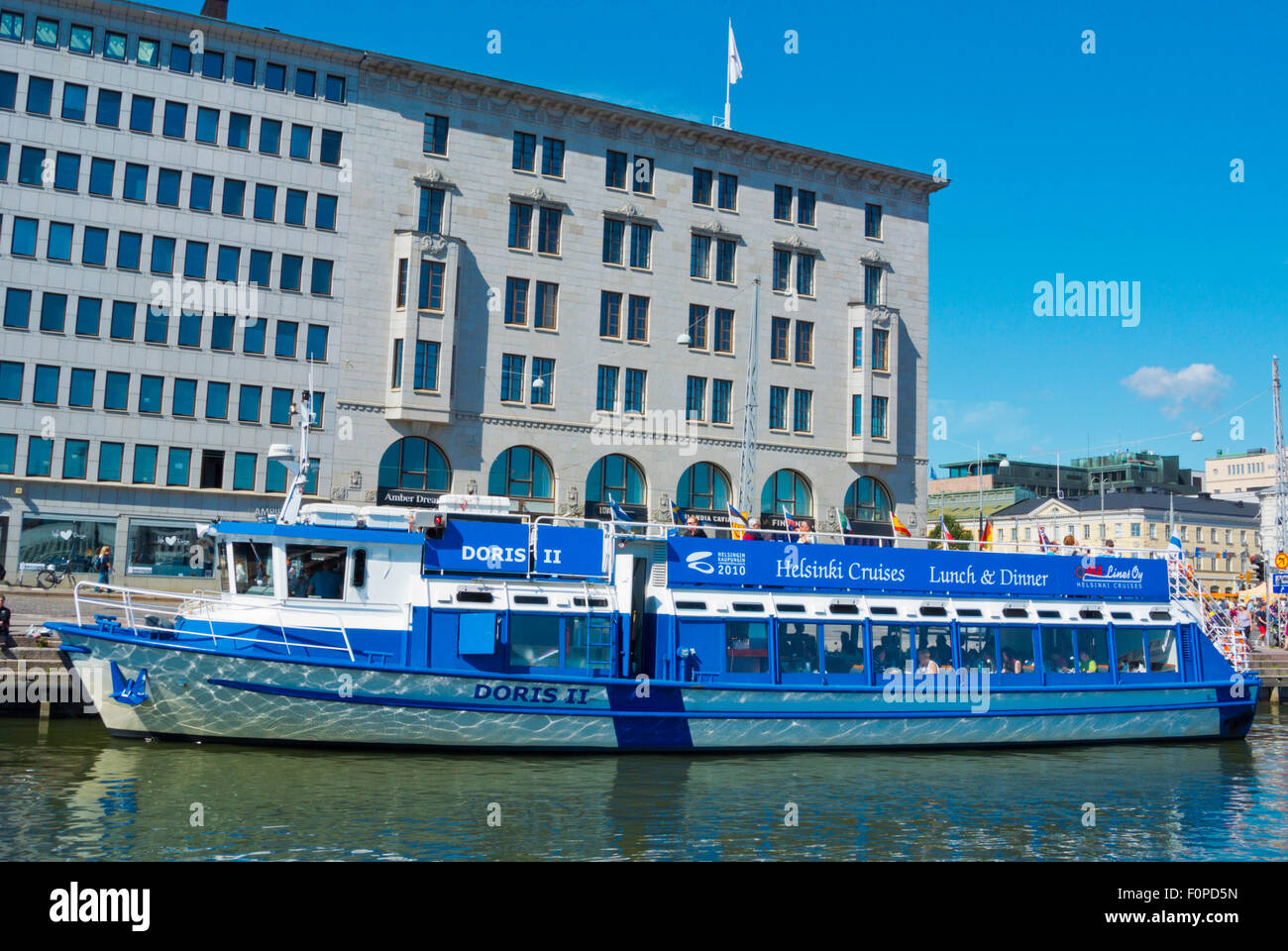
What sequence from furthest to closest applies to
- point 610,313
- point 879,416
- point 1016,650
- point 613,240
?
point 879,416 → point 613,240 → point 610,313 → point 1016,650

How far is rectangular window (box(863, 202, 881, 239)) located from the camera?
59.3m

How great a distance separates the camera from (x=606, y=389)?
5212 centimetres

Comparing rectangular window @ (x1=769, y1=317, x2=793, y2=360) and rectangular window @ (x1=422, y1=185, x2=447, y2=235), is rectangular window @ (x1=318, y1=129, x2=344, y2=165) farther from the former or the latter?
rectangular window @ (x1=769, y1=317, x2=793, y2=360)

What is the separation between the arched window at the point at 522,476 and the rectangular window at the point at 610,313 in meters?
6.85

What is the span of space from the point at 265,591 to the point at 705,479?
3389cm

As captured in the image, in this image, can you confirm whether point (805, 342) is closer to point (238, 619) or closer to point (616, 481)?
point (616, 481)

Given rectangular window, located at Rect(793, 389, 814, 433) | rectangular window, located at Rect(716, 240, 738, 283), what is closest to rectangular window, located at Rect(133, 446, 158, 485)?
rectangular window, located at Rect(716, 240, 738, 283)

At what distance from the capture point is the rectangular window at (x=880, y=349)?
5800 centimetres

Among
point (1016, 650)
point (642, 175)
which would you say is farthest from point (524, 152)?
point (1016, 650)

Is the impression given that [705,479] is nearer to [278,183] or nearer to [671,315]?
[671,315]

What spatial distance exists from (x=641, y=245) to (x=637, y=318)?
360cm

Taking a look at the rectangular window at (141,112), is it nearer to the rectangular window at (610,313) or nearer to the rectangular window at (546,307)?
the rectangular window at (546,307)

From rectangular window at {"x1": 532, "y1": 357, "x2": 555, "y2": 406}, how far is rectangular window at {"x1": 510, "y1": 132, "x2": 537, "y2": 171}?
8866 mm
